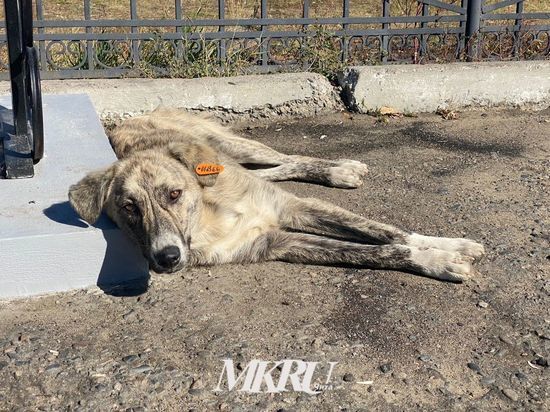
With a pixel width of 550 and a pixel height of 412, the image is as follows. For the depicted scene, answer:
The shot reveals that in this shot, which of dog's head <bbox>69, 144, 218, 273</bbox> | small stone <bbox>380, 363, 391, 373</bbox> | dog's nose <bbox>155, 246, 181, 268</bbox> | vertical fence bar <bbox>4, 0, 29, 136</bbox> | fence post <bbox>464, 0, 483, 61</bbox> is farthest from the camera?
fence post <bbox>464, 0, 483, 61</bbox>

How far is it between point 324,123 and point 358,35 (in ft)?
3.84

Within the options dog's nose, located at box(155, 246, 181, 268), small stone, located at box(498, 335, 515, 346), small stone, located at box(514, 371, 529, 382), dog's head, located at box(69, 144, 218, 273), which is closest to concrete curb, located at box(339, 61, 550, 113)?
dog's head, located at box(69, 144, 218, 273)

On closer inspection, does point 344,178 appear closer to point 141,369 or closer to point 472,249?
point 472,249

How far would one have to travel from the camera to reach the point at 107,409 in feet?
10.7

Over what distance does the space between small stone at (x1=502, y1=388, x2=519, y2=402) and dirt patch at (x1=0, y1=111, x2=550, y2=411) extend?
1cm

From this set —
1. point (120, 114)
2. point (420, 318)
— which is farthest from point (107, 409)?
point (120, 114)

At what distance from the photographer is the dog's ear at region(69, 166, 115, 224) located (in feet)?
14.1

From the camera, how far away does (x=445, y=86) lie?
294 inches

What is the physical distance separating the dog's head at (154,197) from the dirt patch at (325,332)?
33 centimetres

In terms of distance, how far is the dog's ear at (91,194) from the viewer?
4.31 metres

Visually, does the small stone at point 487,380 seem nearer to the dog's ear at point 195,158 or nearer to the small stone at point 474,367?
the small stone at point 474,367

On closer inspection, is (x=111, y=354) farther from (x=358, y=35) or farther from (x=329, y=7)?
(x=329, y=7)

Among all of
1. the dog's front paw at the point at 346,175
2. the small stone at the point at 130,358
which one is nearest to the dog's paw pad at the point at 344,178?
the dog's front paw at the point at 346,175

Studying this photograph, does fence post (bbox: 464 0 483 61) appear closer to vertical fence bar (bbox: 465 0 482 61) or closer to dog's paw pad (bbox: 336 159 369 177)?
vertical fence bar (bbox: 465 0 482 61)
